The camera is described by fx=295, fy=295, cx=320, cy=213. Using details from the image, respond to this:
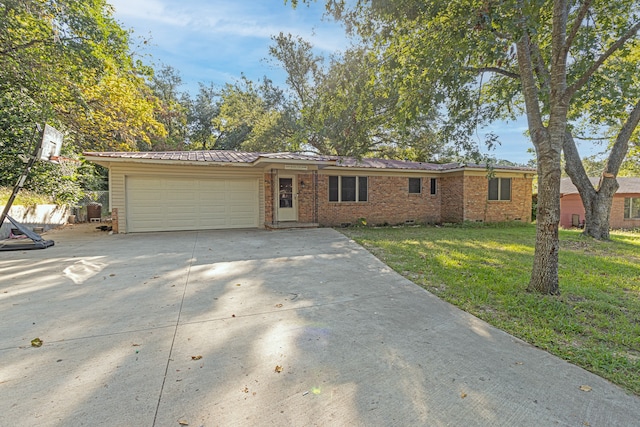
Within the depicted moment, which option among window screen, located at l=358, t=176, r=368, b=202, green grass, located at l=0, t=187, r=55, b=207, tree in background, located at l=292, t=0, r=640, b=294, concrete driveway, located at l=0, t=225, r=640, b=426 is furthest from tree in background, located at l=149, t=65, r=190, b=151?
tree in background, located at l=292, t=0, r=640, b=294

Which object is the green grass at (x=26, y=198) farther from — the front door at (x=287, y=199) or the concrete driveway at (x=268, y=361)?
the front door at (x=287, y=199)

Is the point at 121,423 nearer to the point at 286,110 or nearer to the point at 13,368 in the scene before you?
the point at 13,368

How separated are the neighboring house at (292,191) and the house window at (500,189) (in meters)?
0.05

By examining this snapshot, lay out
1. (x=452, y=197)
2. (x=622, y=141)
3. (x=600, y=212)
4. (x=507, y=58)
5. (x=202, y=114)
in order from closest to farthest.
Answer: (x=507, y=58)
(x=622, y=141)
(x=600, y=212)
(x=452, y=197)
(x=202, y=114)

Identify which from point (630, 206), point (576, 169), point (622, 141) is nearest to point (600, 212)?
point (576, 169)

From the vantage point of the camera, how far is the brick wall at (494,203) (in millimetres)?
13141

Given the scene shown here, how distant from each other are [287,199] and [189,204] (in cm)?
349

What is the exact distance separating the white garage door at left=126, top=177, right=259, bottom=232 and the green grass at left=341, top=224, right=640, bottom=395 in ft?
16.9

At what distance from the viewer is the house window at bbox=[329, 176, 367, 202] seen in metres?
12.1

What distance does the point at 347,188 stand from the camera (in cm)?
1233

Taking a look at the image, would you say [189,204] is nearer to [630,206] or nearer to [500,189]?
[500,189]

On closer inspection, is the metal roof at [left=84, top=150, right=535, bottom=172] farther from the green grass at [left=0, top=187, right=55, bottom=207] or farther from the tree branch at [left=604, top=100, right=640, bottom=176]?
the tree branch at [left=604, top=100, right=640, bottom=176]

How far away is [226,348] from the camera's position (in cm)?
266

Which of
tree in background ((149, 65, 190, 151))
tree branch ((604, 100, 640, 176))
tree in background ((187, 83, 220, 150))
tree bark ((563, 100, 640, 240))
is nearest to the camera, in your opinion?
tree branch ((604, 100, 640, 176))
